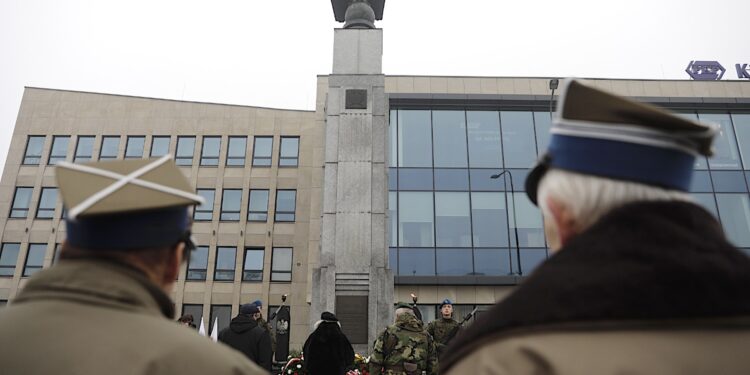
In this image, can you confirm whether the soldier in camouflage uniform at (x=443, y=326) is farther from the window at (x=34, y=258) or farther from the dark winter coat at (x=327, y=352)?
the window at (x=34, y=258)

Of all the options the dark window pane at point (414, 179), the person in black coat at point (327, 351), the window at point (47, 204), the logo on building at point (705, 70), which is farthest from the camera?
the window at point (47, 204)

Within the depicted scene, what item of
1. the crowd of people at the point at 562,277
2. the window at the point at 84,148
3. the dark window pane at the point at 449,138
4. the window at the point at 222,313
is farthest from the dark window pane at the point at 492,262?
the window at the point at 84,148

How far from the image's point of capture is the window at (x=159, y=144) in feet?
120

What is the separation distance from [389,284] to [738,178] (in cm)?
2068

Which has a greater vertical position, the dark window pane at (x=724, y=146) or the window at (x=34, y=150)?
the window at (x=34, y=150)

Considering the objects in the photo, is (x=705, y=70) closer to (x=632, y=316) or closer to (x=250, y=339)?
(x=250, y=339)

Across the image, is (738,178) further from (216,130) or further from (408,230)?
(216,130)

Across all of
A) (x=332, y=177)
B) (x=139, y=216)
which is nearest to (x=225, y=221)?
(x=332, y=177)

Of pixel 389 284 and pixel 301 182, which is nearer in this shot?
pixel 389 284

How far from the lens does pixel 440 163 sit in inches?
996

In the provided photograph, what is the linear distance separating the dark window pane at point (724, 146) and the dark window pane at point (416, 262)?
48.1 ft

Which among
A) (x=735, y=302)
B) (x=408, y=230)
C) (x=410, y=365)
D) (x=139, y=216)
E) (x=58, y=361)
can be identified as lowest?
(x=410, y=365)

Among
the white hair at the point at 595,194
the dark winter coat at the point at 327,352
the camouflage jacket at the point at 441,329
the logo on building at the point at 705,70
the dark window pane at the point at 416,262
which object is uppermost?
the logo on building at the point at 705,70

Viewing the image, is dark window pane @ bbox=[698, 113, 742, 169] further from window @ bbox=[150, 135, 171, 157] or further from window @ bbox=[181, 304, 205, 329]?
window @ bbox=[150, 135, 171, 157]
